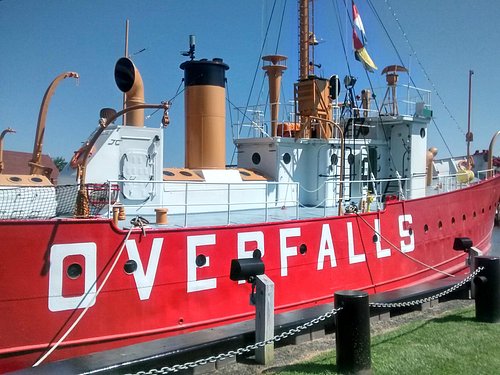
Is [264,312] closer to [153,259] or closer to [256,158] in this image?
[153,259]

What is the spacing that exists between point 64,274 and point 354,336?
395 cm

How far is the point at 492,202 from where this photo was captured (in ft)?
65.1

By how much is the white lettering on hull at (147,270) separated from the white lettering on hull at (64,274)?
0.59 meters

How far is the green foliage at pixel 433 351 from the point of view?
18.5 ft

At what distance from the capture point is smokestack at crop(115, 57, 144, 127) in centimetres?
1007

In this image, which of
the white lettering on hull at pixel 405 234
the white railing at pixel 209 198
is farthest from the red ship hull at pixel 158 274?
the white railing at pixel 209 198

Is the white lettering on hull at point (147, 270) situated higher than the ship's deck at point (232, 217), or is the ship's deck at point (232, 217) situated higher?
the ship's deck at point (232, 217)

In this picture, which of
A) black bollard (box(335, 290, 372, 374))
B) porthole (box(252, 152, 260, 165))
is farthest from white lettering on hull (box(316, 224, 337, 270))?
black bollard (box(335, 290, 372, 374))

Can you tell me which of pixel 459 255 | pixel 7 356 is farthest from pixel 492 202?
pixel 7 356

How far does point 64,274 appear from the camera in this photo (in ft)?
22.6

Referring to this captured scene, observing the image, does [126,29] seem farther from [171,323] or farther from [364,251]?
[364,251]

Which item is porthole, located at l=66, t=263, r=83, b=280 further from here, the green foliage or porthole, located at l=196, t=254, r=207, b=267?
the green foliage

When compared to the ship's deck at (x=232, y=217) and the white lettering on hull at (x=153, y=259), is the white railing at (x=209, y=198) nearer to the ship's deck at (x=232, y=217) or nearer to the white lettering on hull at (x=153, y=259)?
the ship's deck at (x=232, y=217)

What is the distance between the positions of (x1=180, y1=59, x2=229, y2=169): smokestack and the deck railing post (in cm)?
683
